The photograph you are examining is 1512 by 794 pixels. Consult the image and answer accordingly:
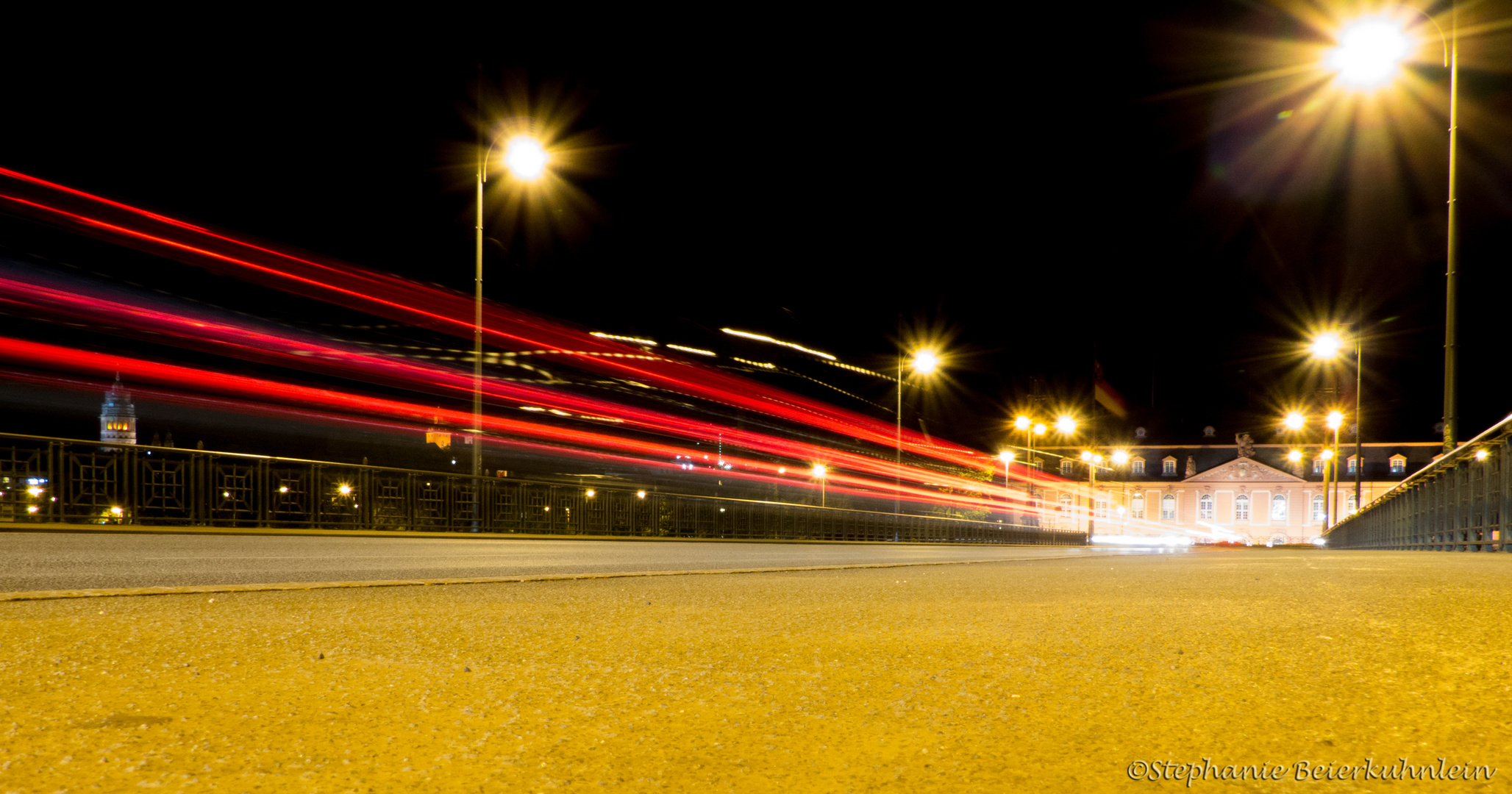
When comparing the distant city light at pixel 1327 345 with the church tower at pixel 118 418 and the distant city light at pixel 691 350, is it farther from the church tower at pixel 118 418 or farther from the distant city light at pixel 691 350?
the church tower at pixel 118 418

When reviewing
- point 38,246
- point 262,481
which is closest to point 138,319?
point 38,246

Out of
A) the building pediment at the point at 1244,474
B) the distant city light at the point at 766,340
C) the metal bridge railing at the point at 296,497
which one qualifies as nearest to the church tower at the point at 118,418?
the distant city light at the point at 766,340

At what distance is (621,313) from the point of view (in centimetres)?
5609

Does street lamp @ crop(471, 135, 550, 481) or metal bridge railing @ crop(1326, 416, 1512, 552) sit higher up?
street lamp @ crop(471, 135, 550, 481)

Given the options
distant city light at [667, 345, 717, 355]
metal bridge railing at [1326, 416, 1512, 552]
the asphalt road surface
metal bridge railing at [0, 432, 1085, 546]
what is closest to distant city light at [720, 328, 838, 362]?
distant city light at [667, 345, 717, 355]

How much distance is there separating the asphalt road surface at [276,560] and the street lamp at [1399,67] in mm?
11398

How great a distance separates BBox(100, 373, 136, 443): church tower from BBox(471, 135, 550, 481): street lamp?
91.1 m

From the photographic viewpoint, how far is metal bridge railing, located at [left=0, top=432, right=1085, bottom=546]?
8.47 metres

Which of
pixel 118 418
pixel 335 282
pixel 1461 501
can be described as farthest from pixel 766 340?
pixel 118 418

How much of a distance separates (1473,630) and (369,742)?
3399 mm

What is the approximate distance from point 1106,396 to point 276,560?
97.9m

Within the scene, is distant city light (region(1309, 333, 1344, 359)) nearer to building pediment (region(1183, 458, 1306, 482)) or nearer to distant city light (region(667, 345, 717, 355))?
distant city light (region(667, 345, 717, 355))

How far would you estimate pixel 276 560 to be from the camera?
286 inches

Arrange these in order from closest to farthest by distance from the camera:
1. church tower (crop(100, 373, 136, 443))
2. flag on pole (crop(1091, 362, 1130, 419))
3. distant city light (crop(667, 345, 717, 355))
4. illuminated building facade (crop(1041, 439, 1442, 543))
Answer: distant city light (crop(667, 345, 717, 355))
flag on pole (crop(1091, 362, 1130, 419))
church tower (crop(100, 373, 136, 443))
illuminated building facade (crop(1041, 439, 1442, 543))
